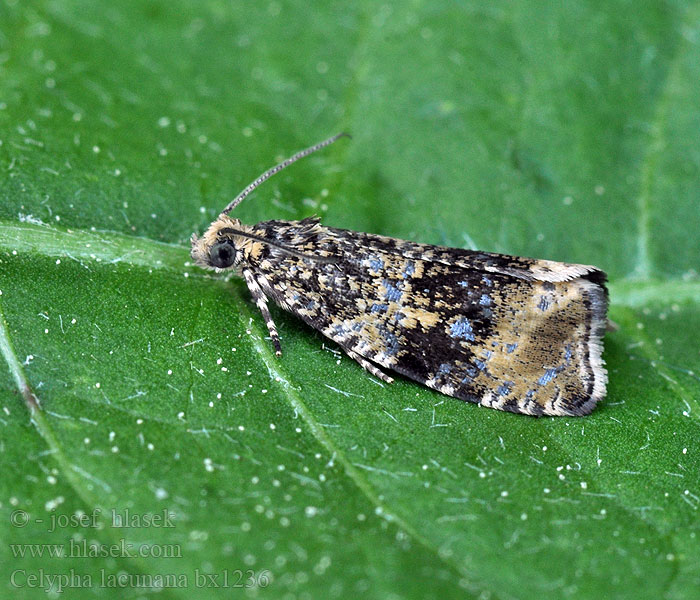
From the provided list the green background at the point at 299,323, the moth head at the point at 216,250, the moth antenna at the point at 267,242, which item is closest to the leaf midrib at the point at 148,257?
the green background at the point at 299,323

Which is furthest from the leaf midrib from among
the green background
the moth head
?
the moth head

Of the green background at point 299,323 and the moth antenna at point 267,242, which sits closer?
the green background at point 299,323

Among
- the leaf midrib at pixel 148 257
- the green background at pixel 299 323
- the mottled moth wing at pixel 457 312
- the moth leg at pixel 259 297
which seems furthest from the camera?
the moth leg at pixel 259 297

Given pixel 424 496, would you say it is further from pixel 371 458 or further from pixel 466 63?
pixel 466 63

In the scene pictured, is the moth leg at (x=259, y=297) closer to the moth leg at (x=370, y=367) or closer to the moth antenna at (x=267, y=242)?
the moth antenna at (x=267, y=242)

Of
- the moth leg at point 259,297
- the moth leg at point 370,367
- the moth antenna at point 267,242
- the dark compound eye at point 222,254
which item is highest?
the moth antenna at point 267,242

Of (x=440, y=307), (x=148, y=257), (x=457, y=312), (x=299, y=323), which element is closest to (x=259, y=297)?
(x=299, y=323)

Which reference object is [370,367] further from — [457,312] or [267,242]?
[267,242]
